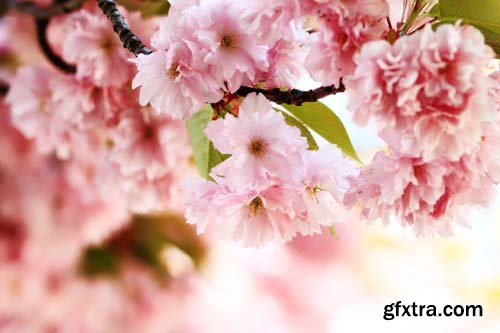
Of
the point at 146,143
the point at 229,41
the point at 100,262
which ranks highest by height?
the point at 229,41

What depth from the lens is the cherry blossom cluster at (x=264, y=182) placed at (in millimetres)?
426

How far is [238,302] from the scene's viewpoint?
1.60 metres

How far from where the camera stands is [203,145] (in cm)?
59

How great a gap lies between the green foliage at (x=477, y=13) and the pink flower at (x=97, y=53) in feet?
1.02

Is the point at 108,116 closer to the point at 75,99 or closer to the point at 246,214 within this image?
the point at 75,99

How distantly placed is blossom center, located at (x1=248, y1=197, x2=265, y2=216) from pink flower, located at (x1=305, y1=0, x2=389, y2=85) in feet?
0.26

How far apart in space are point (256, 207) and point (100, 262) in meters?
1.06

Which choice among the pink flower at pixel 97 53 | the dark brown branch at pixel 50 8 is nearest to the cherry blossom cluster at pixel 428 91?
the pink flower at pixel 97 53

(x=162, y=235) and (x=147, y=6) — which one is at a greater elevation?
(x=147, y=6)

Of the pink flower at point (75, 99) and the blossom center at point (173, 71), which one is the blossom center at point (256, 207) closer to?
the blossom center at point (173, 71)

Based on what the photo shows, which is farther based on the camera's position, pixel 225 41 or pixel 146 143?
pixel 146 143

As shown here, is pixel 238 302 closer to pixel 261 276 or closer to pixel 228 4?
pixel 261 276

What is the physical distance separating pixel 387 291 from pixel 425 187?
1187 millimetres

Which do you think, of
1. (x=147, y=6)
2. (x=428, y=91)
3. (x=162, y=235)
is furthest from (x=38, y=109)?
(x=162, y=235)
